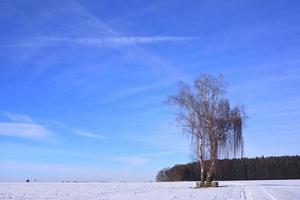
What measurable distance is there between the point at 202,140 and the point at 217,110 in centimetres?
367

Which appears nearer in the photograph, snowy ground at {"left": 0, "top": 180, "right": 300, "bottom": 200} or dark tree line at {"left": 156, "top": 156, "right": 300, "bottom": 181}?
snowy ground at {"left": 0, "top": 180, "right": 300, "bottom": 200}

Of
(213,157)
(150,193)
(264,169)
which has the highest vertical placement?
(264,169)

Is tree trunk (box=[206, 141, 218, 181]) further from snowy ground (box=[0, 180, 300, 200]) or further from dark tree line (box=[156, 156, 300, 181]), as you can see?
dark tree line (box=[156, 156, 300, 181])

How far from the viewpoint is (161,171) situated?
130875 millimetres

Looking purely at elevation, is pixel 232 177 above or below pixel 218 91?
below

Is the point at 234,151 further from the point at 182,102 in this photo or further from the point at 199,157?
the point at 182,102

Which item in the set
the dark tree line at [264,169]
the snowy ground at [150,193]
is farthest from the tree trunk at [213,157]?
the dark tree line at [264,169]

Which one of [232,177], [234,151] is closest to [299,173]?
[232,177]

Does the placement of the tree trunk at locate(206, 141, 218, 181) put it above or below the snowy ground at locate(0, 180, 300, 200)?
above

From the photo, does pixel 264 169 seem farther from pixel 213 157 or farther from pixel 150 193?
pixel 150 193

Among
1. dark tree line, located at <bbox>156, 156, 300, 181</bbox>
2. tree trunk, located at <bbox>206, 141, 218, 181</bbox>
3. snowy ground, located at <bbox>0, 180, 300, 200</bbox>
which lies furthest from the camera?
dark tree line, located at <bbox>156, 156, 300, 181</bbox>

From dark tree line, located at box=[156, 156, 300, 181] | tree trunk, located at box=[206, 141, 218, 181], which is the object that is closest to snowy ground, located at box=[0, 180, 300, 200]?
tree trunk, located at box=[206, 141, 218, 181]

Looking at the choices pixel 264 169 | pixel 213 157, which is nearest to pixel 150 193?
pixel 213 157

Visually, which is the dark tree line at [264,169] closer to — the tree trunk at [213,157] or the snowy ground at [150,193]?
the tree trunk at [213,157]
